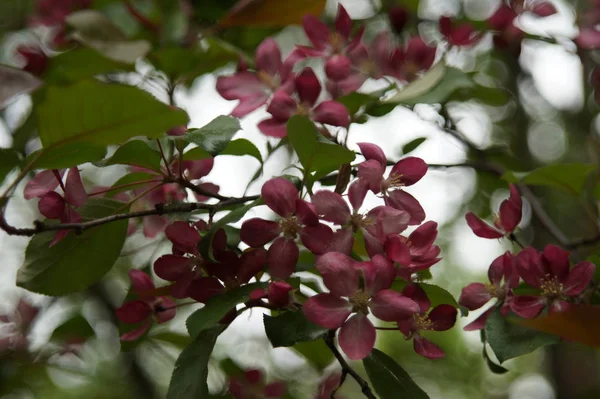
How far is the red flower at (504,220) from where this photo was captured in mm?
830

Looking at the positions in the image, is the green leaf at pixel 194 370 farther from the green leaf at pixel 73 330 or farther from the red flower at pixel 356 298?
the green leaf at pixel 73 330

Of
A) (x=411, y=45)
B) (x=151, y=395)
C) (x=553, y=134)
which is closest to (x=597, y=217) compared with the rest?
(x=411, y=45)

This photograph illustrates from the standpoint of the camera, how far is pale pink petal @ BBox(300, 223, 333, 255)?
657mm

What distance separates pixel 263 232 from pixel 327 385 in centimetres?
60

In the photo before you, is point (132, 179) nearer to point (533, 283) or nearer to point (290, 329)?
point (290, 329)

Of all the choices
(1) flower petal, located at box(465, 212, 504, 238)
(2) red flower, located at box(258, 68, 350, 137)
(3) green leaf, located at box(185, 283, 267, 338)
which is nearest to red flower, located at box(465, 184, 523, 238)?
(1) flower petal, located at box(465, 212, 504, 238)

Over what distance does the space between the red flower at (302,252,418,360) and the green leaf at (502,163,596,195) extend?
33 centimetres

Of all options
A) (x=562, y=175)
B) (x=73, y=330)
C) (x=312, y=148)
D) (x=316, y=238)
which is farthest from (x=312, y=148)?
(x=73, y=330)

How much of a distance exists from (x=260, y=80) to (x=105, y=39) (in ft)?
0.82

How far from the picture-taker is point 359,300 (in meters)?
0.64

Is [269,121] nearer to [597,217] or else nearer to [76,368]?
[597,217]

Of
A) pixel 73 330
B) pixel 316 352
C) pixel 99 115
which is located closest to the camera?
pixel 99 115

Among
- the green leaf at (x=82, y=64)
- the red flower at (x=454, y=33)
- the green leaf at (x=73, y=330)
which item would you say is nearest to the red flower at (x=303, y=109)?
the green leaf at (x=82, y=64)

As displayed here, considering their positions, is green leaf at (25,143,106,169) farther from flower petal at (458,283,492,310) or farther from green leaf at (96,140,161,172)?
flower petal at (458,283,492,310)
